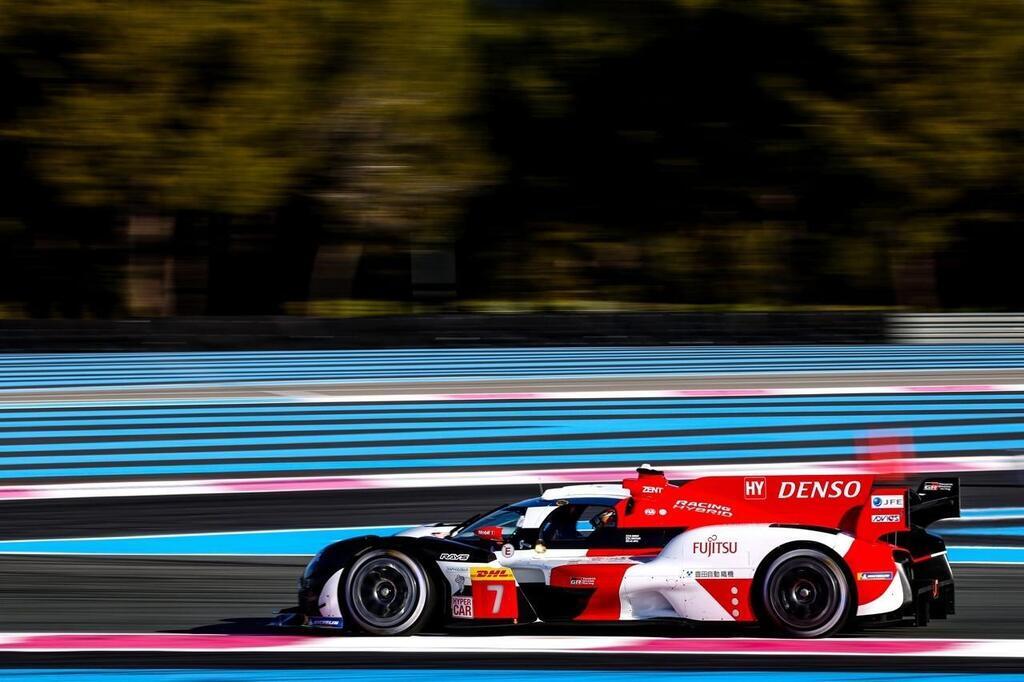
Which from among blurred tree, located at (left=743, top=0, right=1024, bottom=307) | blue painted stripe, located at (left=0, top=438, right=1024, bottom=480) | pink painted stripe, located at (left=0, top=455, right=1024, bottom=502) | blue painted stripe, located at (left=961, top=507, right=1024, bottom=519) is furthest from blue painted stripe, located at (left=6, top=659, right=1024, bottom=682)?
blurred tree, located at (left=743, top=0, right=1024, bottom=307)

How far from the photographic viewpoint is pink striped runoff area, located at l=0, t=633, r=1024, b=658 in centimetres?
558

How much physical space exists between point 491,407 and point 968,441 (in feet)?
15.2

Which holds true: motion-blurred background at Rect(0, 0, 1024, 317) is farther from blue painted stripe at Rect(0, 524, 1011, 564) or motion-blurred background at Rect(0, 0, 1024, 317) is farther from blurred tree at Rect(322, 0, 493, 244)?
blue painted stripe at Rect(0, 524, 1011, 564)

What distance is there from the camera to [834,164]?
74.0 ft

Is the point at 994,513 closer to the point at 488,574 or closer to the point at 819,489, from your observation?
the point at 819,489

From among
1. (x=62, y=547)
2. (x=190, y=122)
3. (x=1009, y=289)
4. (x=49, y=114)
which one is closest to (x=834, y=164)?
(x=1009, y=289)

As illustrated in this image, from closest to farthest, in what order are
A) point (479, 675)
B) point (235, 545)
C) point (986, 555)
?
point (479, 675) < point (986, 555) < point (235, 545)

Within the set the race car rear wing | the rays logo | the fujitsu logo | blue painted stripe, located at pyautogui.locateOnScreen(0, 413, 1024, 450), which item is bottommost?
the fujitsu logo

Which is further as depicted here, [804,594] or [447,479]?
[447,479]

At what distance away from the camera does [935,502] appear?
5867mm

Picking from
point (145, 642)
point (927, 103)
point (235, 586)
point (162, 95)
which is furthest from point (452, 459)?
point (927, 103)

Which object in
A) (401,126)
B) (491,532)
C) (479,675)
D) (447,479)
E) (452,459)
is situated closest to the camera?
(479,675)

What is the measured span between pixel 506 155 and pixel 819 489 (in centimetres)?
1843

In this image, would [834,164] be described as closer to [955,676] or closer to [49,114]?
[49,114]
